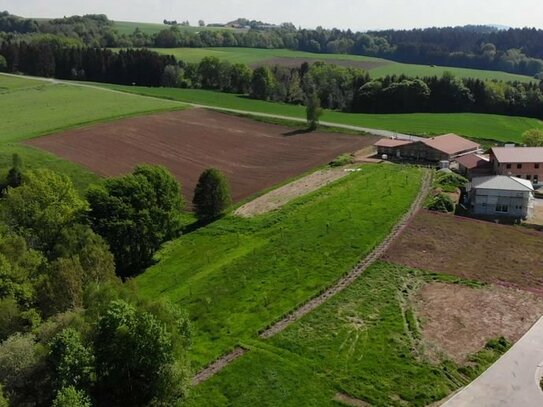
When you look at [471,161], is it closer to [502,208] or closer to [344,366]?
[502,208]

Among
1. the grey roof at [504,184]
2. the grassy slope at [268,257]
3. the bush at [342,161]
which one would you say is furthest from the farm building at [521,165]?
the bush at [342,161]

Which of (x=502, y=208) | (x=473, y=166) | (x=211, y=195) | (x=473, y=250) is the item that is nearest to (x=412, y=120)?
(x=473, y=166)

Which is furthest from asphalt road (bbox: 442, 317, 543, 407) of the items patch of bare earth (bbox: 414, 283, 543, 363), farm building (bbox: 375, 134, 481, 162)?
farm building (bbox: 375, 134, 481, 162)

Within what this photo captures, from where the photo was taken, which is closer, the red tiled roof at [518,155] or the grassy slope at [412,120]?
the red tiled roof at [518,155]

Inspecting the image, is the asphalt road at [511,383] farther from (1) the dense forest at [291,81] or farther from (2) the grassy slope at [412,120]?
(1) the dense forest at [291,81]

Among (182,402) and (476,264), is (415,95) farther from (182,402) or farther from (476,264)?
(182,402)

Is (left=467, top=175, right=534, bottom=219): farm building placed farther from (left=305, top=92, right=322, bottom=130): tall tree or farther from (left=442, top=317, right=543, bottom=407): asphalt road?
(left=305, top=92, right=322, bottom=130): tall tree
